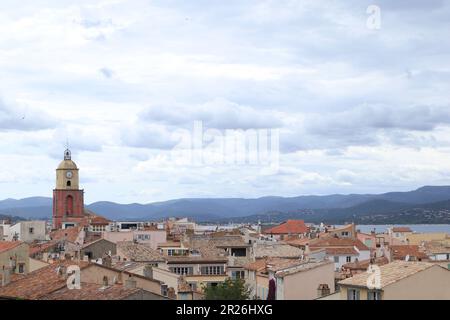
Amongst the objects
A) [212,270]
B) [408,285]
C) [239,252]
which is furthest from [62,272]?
[239,252]

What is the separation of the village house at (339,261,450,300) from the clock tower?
395ft

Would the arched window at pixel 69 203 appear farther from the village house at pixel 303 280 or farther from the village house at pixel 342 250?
the village house at pixel 303 280

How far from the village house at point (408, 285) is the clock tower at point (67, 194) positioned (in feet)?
395

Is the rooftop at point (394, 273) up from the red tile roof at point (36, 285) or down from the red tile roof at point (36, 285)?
up

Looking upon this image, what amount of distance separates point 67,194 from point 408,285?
12463 cm

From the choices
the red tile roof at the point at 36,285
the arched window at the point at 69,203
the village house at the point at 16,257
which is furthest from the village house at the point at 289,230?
the red tile roof at the point at 36,285

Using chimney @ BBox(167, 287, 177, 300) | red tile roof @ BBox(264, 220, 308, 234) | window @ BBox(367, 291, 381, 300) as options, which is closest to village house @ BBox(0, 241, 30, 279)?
chimney @ BBox(167, 287, 177, 300)

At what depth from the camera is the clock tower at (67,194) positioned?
148 metres

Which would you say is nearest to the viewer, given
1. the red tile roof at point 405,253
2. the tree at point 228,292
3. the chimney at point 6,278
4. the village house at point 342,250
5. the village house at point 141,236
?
the chimney at point 6,278

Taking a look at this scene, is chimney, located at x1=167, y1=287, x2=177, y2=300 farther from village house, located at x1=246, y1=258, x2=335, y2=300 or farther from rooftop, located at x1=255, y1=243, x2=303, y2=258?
rooftop, located at x1=255, y1=243, x2=303, y2=258

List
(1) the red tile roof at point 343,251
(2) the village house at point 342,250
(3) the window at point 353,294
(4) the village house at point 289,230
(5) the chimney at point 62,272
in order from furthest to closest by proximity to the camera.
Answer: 1. (4) the village house at point 289,230
2. (1) the red tile roof at point 343,251
3. (2) the village house at point 342,250
4. (5) the chimney at point 62,272
5. (3) the window at point 353,294

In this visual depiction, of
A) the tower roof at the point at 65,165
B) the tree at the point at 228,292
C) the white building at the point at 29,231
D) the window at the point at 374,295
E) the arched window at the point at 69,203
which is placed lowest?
the tree at the point at 228,292
